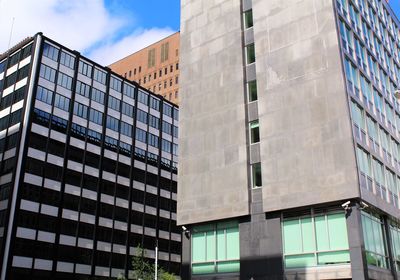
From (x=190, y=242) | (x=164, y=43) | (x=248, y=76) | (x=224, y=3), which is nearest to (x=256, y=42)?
(x=248, y=76)

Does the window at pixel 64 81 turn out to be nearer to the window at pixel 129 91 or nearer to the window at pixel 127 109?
the window at pixel 127 109

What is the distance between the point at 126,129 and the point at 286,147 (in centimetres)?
5642

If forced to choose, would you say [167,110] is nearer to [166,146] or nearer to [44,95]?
[166,146]

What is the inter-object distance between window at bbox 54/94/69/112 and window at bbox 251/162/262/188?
48042 millimetres

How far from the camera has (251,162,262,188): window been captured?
130 ft

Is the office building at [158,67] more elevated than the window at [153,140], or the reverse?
the office building at [158,67]

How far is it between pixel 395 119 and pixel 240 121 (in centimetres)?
1834

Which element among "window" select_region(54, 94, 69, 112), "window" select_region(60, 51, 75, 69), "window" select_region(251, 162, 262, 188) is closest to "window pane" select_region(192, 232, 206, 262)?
"window" select_region(251, 162, 262, 188)

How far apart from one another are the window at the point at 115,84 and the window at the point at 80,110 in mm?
8675

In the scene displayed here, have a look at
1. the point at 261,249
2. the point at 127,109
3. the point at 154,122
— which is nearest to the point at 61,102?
the point at 127,109

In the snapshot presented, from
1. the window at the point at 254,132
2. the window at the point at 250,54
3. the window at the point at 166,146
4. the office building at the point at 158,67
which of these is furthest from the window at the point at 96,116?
the office building at the point at 158,67

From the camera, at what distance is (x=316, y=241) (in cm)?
3488

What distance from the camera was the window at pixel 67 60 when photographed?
82250mm

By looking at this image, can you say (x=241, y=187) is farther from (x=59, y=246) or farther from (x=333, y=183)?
(x=59, y=246)
